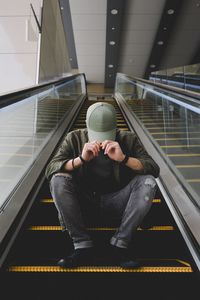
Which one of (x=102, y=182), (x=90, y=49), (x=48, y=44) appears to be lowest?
(x=102, y=182)

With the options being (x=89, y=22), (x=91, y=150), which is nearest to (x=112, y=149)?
(x=91, y=150)

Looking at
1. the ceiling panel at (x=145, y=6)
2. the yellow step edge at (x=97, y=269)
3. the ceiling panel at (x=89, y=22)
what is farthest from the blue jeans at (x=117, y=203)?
the ceiling panel at (x=89, y=22)

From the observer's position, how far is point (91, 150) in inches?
69.1

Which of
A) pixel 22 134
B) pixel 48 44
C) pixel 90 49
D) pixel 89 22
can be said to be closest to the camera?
pixel 22 134

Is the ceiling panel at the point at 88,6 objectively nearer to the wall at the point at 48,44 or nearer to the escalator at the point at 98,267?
the wall at the point at 48,44

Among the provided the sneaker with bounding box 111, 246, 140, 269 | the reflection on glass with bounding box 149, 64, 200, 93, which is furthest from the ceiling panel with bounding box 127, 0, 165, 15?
the sneaker with bounding box 111, 246, 140, 269

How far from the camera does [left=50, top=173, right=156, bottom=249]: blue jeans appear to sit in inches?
69.8

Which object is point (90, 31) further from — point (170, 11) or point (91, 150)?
point (91, 150)

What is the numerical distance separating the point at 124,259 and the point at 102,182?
0.48 meters

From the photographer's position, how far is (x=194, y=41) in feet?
41.2

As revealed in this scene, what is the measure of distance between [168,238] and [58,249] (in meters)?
0.72

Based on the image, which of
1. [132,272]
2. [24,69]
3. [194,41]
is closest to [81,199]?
[132,272]

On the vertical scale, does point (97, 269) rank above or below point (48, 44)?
below

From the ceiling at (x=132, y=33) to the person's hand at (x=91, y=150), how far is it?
25.7ft
